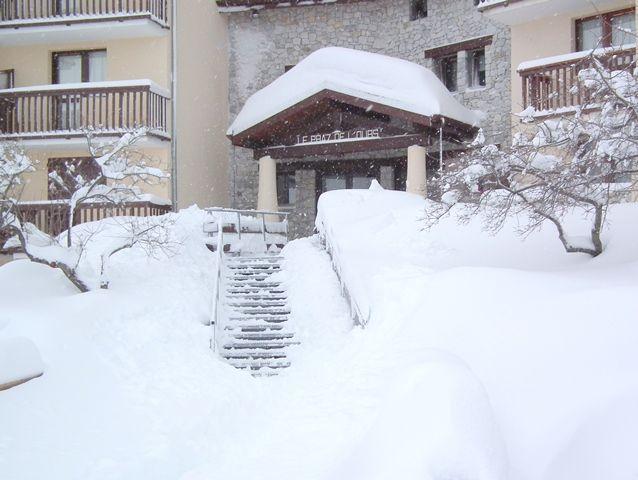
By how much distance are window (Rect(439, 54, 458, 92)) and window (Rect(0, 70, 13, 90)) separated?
38.3ft

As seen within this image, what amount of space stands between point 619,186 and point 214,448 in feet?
18.5

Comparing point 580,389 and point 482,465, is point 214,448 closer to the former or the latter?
point 482,465

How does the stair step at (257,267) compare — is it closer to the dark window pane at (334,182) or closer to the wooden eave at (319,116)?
the wooden eave at (319,116)

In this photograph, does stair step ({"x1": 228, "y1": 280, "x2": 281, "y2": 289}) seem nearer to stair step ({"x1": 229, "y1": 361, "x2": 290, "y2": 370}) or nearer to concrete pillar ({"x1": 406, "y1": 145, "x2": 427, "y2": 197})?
stair step ({"x1": 229, "y1": 361, "x2": 290, "y2": 370})

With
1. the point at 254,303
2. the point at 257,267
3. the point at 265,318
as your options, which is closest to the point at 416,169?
the point at 257,267

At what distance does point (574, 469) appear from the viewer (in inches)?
169

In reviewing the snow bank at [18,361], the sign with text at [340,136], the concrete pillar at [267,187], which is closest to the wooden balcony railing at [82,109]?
the concrete pillar at [267,187]

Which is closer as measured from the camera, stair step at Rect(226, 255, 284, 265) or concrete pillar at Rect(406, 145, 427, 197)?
stair step at Rect(226, 255, 284, 265)

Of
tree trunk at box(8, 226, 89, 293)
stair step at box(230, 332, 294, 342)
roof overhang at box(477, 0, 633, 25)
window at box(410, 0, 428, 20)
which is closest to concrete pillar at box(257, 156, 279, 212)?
roof overhang at box(477, 0, 633, 25)

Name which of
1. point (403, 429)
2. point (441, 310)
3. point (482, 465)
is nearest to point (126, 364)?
point (441, 310)

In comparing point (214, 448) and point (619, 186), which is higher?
point (619, 186)

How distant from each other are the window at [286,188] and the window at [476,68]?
18.2 ft

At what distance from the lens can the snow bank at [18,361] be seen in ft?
21.6

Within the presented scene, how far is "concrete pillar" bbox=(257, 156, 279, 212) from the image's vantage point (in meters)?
16.0
